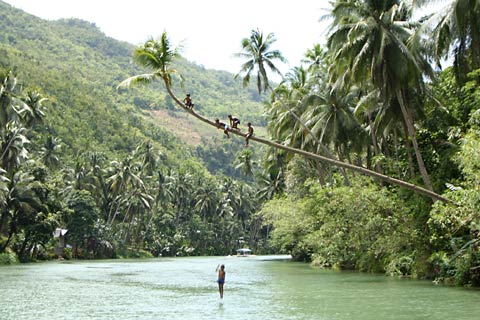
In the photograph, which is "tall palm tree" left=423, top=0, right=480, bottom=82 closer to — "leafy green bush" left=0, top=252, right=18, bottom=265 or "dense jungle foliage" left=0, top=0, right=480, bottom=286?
"dense jungle foliage" left=0, top=0, right=480, bottom=286

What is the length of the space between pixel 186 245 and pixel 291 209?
47.2m

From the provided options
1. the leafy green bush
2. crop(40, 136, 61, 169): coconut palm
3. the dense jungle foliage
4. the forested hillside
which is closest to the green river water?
the dense jungle foliage

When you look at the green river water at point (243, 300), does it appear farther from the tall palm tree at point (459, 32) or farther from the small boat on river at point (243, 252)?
the small boat on river at point (243, 252)

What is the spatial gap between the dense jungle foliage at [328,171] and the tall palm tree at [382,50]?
7cm

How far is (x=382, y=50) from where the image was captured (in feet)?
85.7

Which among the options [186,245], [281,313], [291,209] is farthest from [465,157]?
[186,245]

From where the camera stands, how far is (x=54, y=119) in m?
102

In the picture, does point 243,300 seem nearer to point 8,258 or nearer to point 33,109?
point 8,258

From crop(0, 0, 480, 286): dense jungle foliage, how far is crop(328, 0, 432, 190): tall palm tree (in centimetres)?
7

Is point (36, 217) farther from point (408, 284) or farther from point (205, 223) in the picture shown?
point (205, 223)

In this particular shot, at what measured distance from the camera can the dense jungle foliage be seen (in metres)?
25.8

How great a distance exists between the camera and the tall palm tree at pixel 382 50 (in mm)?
26281

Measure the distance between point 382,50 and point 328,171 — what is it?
23.9 m

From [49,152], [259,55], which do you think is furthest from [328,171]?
[49,152]
